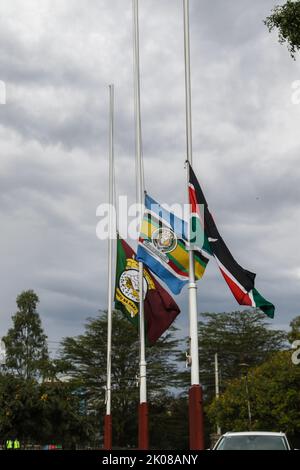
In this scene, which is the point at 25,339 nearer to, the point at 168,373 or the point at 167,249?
the point at 168,373

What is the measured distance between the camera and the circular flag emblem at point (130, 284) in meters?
27.6

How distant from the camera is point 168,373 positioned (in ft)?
259

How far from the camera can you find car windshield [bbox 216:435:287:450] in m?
15.1

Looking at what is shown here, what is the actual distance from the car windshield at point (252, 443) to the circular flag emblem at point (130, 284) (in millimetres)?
12344

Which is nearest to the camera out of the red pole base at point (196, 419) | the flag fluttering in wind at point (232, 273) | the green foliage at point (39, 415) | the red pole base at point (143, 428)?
the red pole base at point (196, 419)

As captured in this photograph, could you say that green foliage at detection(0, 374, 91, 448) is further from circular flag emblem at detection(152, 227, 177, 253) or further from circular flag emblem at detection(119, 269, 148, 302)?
circular flag emblem at detection(152, 227, 177, 253)

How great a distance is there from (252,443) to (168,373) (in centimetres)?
6470

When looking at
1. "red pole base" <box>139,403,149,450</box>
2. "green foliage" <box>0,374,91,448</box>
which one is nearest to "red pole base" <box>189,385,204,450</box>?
"red pole base" <box>139,403,149,450</box>

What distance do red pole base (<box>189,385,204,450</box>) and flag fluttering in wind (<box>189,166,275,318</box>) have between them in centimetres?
244

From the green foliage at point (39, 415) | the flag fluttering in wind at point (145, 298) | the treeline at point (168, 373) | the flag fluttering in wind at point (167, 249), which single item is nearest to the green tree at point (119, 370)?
the treeline at point (168, 373)

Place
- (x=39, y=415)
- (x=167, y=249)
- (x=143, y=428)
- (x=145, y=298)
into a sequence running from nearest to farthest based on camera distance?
(x=167, y=249) < (x=143, y=428) < (x=145, y=298) < (x=39, y=415)

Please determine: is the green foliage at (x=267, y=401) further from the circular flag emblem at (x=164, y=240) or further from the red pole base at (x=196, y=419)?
the red pole base at (x=196, y=419)

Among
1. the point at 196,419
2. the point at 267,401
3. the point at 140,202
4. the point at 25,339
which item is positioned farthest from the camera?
the point at 25,339

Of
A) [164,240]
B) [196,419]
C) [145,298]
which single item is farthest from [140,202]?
[196,419]
